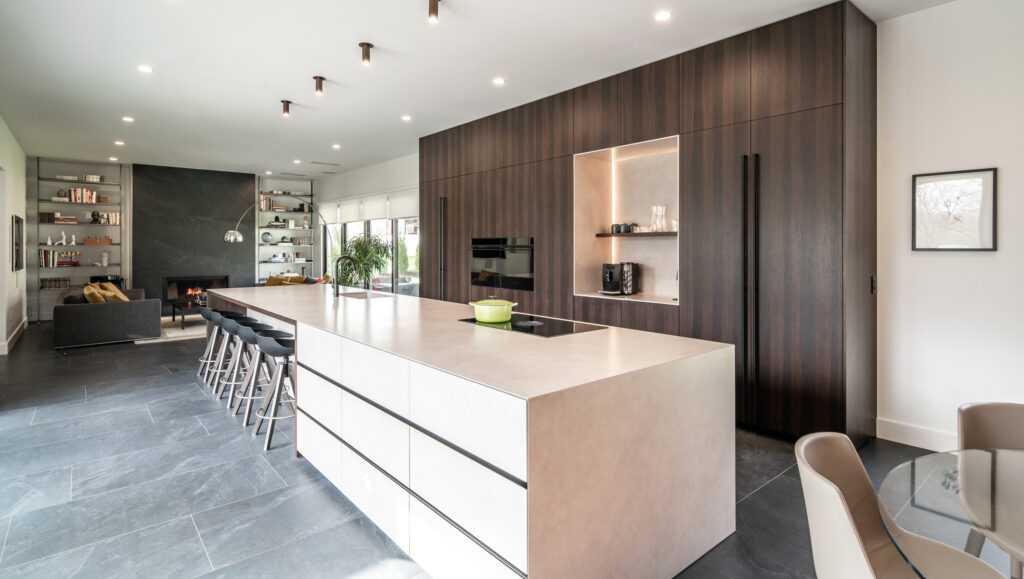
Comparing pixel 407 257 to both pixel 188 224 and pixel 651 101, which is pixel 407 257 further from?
pixel 651 101

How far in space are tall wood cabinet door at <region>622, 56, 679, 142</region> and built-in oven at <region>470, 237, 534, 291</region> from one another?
1560 millimetres

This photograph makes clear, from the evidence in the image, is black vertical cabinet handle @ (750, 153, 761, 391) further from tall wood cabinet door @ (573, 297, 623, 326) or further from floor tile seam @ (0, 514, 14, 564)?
floor tile seam @ (0, 514, 14, 564)

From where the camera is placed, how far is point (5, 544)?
226 cm

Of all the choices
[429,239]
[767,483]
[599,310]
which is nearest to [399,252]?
[429,239]

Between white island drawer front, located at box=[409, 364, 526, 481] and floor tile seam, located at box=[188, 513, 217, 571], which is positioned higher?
white island drawer front, located at box=[409, 364, 526, 481]

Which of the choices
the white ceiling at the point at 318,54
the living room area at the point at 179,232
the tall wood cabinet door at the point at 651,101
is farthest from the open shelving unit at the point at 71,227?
the tall wood cabinet door at the point at 651,101

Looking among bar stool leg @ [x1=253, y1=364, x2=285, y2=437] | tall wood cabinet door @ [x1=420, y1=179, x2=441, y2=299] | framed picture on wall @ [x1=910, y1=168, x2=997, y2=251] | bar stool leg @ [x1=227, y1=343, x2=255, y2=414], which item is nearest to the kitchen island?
bar stool leg @ [x1=253, y1=364, x2=285, y2=437]

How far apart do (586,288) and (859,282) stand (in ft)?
7.34

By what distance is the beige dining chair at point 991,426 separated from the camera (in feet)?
6.28

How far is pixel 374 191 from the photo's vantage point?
9398 mm

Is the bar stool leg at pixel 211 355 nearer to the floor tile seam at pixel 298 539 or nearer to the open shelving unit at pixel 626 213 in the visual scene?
the floor tile seam at pixel 298 539

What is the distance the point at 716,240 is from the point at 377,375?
8.88ft

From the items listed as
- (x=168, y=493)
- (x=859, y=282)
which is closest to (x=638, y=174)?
(x=859, y=282)

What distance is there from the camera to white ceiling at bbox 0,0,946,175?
11.1ft
